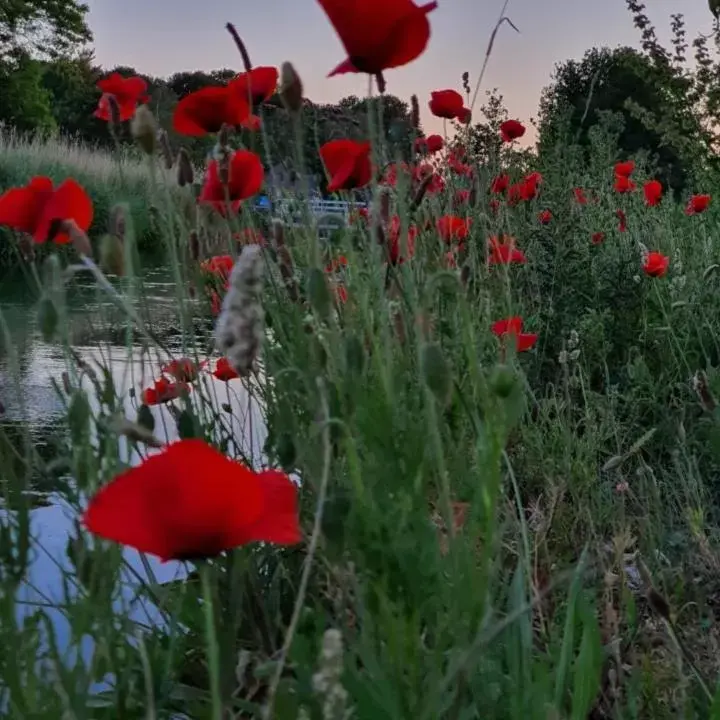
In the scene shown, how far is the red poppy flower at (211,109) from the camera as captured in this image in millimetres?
1488

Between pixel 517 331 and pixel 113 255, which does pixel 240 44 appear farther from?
pixel 517 331

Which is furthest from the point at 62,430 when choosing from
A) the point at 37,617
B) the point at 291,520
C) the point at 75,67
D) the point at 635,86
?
the point at 75,67

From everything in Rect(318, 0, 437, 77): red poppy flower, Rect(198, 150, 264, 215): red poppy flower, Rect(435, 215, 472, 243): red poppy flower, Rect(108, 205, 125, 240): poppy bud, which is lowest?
Rect(108, 205, 125, 240): poppy bud

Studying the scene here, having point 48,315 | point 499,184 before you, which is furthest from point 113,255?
point 499,184

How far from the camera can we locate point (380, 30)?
1045 millimetres

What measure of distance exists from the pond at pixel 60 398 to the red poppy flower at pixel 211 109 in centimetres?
26

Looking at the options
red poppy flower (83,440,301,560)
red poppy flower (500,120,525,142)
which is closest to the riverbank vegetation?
red poppy flower (83,440,301,560)

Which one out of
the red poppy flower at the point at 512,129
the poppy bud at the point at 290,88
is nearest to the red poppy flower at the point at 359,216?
the poppy bud at the point at 290,88

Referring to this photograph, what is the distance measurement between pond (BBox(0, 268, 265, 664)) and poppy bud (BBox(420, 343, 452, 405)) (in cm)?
36

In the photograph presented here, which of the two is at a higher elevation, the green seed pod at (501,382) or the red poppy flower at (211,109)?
the red poppy flower at (211,109)

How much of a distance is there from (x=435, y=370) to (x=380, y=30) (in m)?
0.42

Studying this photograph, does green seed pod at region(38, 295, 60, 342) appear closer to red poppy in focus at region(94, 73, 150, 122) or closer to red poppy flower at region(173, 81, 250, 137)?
red poppy flower at region(173, 81, 250, 137)

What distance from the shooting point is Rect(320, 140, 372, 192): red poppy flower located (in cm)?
142

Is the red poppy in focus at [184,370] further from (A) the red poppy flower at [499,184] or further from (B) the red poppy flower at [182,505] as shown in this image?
(A) the red poppy flower at [499,184]
